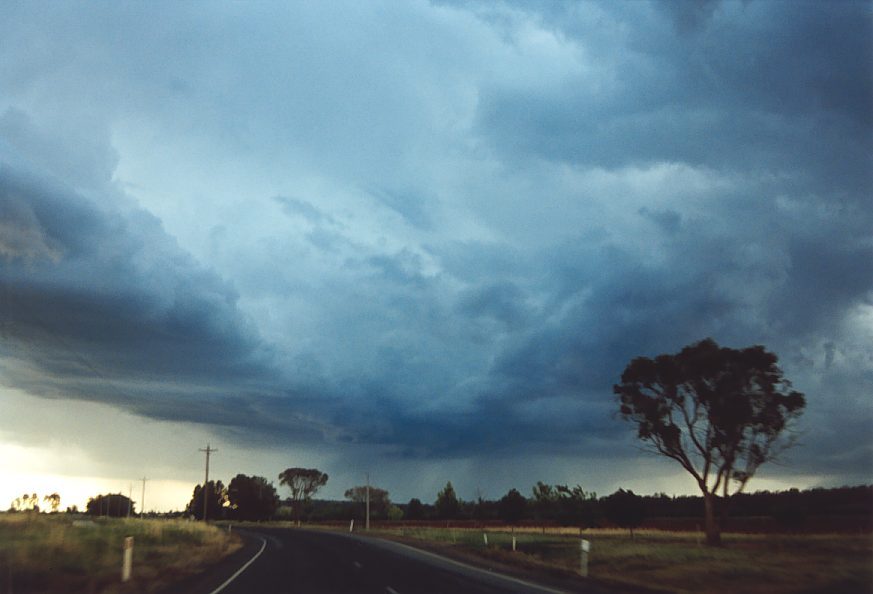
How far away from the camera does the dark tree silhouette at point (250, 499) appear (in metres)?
163

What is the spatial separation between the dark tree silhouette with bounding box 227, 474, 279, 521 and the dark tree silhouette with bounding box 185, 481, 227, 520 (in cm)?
244

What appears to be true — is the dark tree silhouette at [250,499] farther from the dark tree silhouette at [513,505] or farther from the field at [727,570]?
the field at [727,570]

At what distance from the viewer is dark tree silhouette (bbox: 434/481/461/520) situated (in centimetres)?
13862

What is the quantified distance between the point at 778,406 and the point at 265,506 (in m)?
138

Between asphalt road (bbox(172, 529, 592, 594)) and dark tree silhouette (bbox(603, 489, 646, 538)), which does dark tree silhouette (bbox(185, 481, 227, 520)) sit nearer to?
dark tree silhouette (bbox(603, 489, 646, 538))

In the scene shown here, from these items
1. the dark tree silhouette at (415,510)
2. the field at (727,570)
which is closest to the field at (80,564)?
the field at (727,570)

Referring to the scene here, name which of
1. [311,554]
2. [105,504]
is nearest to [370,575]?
[311,554]

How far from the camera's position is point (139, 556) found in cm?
3278

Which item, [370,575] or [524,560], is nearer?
[370,575]

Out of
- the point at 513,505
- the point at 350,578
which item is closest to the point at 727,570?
the point at 350,578

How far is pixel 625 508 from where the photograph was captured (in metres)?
63.9

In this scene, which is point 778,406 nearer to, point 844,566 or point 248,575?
point 844,566

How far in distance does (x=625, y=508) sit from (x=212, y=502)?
127 m

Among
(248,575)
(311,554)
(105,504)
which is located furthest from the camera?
(105,504)
